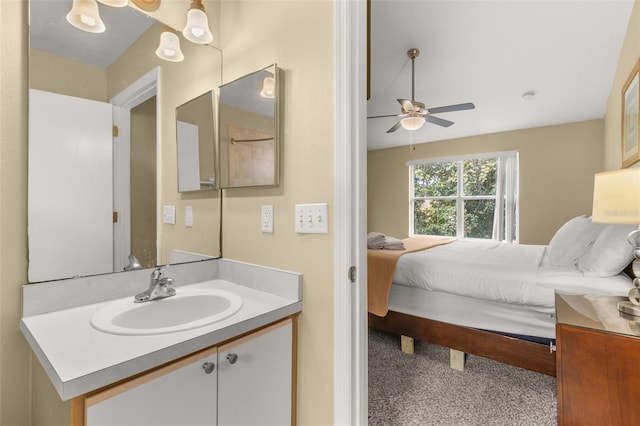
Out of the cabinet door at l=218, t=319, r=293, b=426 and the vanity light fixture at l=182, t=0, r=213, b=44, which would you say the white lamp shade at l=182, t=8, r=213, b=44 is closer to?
the vanity light fixture at l=182, t=0, r=213, b=44

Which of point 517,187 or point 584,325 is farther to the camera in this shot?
point 517,187

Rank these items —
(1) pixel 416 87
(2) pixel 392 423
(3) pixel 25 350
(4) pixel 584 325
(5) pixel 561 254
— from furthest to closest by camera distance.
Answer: (1) pixel 416 87
(5) pixel 561 254
(2) pixel 392 423
(4) pixel 584 325
(3) pixel 25 350

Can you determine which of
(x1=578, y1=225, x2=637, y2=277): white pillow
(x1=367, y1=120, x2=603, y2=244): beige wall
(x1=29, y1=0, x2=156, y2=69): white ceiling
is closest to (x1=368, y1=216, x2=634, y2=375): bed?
(x1=578, y1=225, x2=637, y2=277): white pillow

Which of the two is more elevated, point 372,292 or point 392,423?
point 372,292

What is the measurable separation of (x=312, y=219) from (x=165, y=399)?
2.25 ft

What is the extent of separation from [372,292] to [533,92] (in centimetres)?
286

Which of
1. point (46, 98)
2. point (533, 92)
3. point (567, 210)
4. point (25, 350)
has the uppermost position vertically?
point (533, 92)

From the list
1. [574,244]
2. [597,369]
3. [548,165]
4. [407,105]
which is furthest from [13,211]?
[548,165]

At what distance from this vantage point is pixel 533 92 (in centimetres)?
334

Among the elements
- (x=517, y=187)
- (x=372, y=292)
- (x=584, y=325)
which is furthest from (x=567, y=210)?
(x=584, y=325)

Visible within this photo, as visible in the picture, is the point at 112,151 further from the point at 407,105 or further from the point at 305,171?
the point at 407,105

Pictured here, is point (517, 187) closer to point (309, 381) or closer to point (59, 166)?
point (309, 381)

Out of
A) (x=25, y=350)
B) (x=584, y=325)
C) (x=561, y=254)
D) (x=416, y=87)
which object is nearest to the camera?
(x=25, y=350)

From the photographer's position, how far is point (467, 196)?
5.43 m
